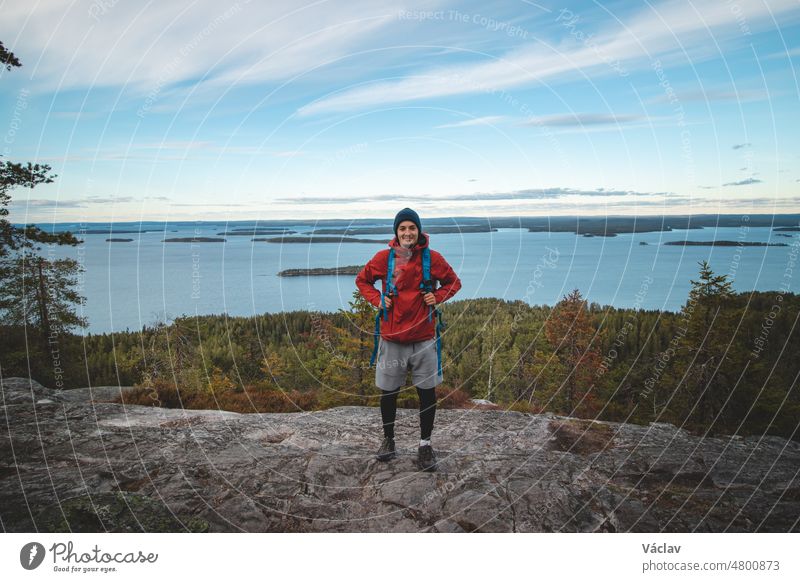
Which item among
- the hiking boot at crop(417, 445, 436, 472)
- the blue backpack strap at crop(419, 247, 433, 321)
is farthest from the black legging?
the blue backpack strap at crop(419, 247, 433, 321)

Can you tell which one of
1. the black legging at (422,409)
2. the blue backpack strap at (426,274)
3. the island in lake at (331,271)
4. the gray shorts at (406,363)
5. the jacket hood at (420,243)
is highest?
the jacket hood at (420,243)

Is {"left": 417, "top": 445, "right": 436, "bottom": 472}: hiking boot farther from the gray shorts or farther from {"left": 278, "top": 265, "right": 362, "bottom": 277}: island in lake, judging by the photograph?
{"left": 278, "top": 265, "right": 362, "bottom": 277}: island in lake

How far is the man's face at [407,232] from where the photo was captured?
456 centimetres

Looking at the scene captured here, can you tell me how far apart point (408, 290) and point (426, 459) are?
178 cm

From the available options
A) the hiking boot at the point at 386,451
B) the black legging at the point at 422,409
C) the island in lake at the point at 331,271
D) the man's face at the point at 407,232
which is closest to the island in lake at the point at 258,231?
the island in lake at the point at 331,271

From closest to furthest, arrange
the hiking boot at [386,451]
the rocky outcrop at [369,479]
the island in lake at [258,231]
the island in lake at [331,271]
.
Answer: the rocky outcrop at [369,479]
the hiking boot at [386,451]
the island in lake at [258,231]
the island in lake at [331,271]

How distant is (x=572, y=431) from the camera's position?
604 centimetres

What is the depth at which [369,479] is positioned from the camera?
14.2ft

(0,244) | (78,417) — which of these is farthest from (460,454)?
(0,244)

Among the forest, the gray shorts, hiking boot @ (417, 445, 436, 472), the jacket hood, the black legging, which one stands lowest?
the forest

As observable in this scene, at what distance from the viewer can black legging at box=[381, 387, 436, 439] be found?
15.7ft

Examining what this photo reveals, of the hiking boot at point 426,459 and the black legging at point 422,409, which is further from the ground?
the black legging at point 422,409

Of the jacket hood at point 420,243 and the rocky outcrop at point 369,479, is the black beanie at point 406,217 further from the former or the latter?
the rocky outcrop at point 369,479
